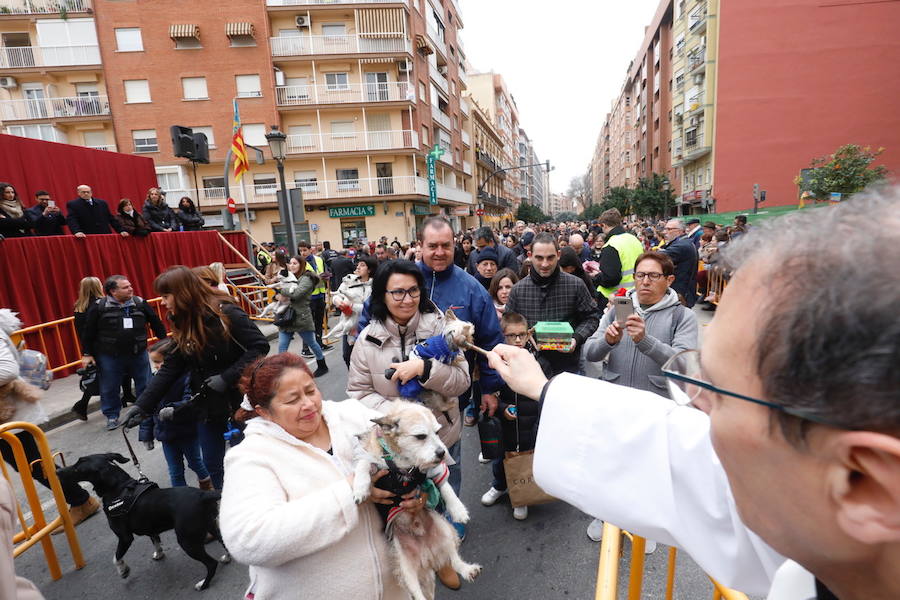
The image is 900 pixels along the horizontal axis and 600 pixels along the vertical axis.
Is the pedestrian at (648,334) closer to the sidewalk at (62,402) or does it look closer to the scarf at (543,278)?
the scarf at (543,278)

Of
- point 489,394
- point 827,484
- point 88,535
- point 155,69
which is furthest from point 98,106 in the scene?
point 827,484

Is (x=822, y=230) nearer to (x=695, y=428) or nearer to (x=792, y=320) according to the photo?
(x=792, y=320)

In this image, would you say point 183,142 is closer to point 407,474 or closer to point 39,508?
point 39,508

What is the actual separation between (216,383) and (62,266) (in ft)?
23.4

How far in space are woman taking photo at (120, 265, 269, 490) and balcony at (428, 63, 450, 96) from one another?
34.7 metres

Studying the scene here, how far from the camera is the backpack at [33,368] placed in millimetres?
3612

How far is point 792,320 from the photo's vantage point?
0.55 m

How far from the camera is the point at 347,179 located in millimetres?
29188

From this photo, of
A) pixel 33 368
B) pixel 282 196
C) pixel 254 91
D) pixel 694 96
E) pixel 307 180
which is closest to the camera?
pixel 33 368

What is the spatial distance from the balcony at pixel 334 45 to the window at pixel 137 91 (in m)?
8.40

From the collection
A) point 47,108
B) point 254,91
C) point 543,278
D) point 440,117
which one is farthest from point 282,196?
point 47,108

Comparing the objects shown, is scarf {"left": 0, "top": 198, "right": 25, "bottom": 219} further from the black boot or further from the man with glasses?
the man with glasses

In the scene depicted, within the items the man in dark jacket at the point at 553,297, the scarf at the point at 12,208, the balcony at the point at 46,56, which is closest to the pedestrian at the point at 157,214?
the scarf at the point at 12,208

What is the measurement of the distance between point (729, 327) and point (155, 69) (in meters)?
35.3
